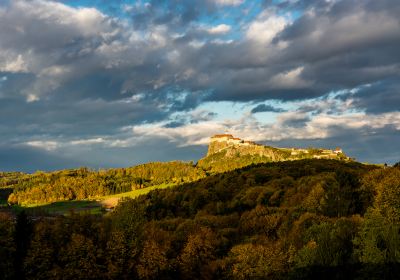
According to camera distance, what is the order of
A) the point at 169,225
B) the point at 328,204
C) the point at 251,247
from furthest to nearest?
the point at 169,225 < the point at 328,204 < the point at 251,247

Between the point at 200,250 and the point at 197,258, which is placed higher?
the point at 200,250

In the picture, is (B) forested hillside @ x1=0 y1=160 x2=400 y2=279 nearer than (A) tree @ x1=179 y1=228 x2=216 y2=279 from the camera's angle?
Yes

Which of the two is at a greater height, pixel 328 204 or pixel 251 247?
pixel 328 204

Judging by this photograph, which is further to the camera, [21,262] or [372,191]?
[372,191]

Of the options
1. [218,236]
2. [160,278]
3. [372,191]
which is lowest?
[160,278]

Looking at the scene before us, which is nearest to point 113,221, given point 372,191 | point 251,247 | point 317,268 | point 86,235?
point 86,235

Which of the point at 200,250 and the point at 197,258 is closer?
the point at 197,258

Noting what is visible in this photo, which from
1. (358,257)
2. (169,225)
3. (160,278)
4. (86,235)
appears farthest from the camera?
(169,225)

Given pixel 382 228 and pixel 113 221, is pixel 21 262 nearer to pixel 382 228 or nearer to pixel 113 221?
pixel 113 221

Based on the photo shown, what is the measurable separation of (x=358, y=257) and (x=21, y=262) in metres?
75.5

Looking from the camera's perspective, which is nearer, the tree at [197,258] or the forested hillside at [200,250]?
the forested hillside at [200,250]

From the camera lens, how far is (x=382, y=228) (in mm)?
97125

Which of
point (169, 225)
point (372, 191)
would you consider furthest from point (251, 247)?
point (372, 191)

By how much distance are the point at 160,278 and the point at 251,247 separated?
24.1 meters
